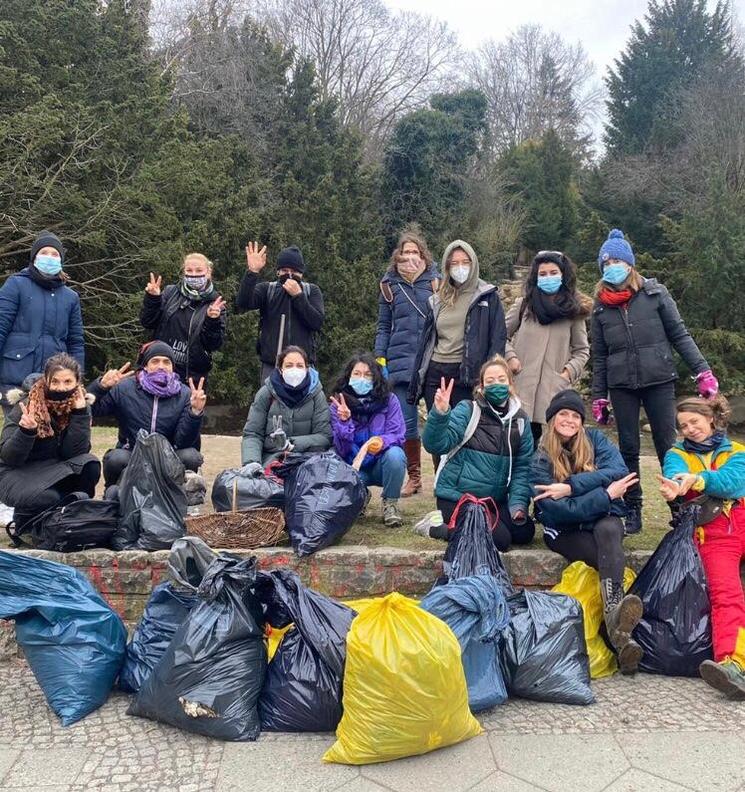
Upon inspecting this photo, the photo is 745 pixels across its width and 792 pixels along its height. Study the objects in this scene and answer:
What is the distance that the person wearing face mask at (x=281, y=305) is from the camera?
5453mm

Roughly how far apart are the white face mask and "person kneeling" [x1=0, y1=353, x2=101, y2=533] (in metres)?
1.24

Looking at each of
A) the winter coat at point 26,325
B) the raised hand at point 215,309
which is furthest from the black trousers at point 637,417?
the winter coat at point 26,325

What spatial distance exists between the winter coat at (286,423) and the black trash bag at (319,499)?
0.53m

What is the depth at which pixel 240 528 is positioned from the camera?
13.3 feet

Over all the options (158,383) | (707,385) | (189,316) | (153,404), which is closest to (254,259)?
(189,316)

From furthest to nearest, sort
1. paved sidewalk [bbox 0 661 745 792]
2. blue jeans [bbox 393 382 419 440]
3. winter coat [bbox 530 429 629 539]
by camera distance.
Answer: blue jeans [bbox 393 382 419 440], winter coat [bbox 530 429 629 539], paved sidewalk [bbox 0 661 745 792]

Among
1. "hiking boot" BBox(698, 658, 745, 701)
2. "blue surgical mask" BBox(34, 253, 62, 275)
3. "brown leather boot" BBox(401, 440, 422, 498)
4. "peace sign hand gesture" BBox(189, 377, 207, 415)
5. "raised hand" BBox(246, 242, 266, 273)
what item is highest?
"raised hand" BBox(246, 242, 266, 273)

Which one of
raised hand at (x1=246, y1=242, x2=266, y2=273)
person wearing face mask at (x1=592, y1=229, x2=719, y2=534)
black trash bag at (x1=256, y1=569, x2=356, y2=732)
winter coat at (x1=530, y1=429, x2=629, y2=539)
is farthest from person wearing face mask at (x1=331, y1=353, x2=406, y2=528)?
black trash bag at (x1=256, y1=569, x2=356, y2=732)

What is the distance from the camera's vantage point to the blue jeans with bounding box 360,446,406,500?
462 centimetres

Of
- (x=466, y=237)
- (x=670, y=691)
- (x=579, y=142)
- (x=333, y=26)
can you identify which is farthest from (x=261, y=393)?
(x=579, y=142)

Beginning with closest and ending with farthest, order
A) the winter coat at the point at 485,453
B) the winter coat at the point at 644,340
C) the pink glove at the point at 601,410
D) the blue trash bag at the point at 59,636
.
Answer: the blue trash bag at the point at 59,636
the winter coat at the point at 485,453
the winter coat at the point at 644,340
the pink glove at the point at 601,410

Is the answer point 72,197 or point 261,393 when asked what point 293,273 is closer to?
point 261,393

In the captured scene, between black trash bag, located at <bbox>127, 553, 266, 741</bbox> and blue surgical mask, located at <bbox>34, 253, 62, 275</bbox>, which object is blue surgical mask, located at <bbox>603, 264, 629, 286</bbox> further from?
blue surgical mask, located at <bbox>34, 253, 62, 275</bbox>

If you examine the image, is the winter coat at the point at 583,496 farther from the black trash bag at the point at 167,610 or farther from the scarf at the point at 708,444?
the black trash bag at the point at 167,610
